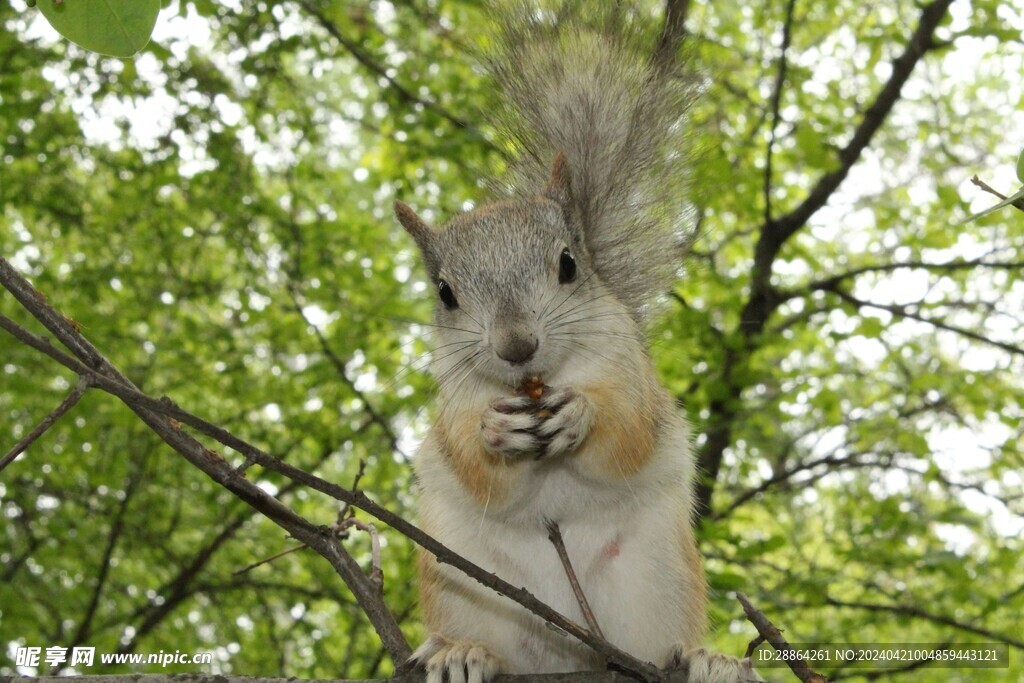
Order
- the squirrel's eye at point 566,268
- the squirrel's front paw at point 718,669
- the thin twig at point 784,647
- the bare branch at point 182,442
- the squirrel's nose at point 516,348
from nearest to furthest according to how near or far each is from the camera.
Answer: the bare branch at point 182,442 → the thin twig at point 784,647 → the squirrel's front paw at point 718,669 → the squirrel's nose at point 516,348 → the squirrel's eye at point 566,268

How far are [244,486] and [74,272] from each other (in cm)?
367

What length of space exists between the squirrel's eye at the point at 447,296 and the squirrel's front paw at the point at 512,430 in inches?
25.4

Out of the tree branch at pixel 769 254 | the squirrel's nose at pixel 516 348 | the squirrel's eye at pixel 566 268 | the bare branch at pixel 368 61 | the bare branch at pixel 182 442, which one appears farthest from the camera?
the bare branch at pixel 368 61

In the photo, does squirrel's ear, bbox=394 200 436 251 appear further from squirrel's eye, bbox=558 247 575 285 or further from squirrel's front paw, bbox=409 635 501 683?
squirrel's front paw, bbox=409 635 501 683

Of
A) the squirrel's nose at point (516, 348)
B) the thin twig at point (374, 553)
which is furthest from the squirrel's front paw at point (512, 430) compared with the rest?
the thin twig at point (374, 553)

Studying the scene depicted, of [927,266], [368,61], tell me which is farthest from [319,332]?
[927,266]

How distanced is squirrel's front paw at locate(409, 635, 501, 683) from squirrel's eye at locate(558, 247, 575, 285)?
110 cm

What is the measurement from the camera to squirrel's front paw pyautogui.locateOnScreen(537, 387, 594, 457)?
2.42 meters

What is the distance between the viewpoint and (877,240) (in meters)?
6.10

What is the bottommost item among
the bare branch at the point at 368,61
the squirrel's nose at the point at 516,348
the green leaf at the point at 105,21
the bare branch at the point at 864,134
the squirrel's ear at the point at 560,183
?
the green leaf at the point at 105,21

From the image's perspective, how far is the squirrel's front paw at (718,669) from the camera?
2396 mm

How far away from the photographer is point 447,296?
305 centimetres

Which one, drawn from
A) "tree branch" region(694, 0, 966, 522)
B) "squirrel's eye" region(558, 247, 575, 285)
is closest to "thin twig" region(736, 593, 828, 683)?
"squirrel's eye" region(558, 247, 575, 285)

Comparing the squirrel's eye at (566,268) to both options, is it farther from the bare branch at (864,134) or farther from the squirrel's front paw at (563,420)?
the bare branch at (864,134)
